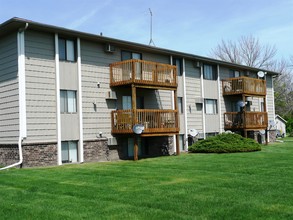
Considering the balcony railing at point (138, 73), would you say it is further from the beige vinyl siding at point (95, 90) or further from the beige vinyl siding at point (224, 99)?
the beige vinyl siding at point (224, 99)

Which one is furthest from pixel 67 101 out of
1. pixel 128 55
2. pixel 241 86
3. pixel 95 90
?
pixel 241 86

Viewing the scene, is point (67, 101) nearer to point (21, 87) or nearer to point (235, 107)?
point (21, 87)

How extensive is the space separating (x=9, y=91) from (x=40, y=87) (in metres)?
1.38

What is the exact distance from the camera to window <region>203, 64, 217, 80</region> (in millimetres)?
25800

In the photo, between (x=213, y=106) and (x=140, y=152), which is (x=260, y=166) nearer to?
(x=140, y=152)

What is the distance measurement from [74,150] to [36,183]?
6460 millimetres

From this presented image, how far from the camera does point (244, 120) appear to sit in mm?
25969

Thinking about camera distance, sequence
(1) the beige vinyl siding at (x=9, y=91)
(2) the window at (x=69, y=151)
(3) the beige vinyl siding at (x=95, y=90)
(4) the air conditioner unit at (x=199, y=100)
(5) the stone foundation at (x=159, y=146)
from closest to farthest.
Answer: (1) the beige vinyl siding at (x=9, y=91)
(2) the window at (x=69, y=151)
(3) the beige vinyl siding at (x=95, y=90)
(5) the stone foundation at (x=159, y=146)
(4) the air conditioner unit at (x=199, y=100)

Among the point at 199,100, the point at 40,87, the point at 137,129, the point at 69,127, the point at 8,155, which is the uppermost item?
the point at 40,87

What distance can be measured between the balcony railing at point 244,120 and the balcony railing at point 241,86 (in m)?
1.45

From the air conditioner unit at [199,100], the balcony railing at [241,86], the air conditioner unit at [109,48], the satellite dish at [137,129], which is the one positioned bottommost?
the satellite dish at [137,129]

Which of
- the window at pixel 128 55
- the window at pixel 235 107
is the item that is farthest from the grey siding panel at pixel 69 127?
the window at pixel 235 107

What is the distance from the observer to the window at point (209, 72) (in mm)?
25800

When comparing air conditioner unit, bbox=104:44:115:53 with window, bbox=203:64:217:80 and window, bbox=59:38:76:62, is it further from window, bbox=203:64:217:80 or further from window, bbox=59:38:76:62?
window, bbox=203:64:217:80
